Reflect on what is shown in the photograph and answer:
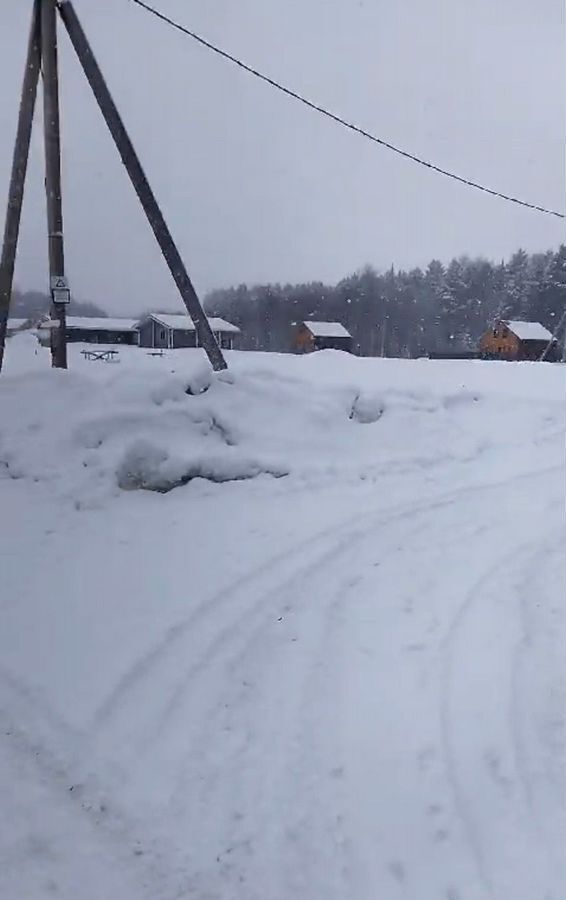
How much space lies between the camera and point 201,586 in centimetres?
445

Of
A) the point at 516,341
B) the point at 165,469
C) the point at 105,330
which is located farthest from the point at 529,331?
the point at 165,469

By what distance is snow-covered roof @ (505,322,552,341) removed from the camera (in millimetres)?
46344

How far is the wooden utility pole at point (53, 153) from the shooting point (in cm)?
743

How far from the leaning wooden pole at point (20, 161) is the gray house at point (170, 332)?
30.3 m

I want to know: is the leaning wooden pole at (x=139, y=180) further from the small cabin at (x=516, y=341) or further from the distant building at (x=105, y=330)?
the small cabin at (x=516, y=341)

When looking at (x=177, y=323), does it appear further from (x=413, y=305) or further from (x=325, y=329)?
(x=413, y=305)

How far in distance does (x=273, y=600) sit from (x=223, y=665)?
2.57 feet

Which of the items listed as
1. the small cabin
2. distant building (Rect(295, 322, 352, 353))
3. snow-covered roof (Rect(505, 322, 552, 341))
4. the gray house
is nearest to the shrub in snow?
the gray house

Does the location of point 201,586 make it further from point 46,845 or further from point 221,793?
point 46,845

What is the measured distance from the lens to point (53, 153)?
754cm

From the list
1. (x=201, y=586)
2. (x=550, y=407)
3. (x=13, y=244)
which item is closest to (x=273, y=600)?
(x=201, y=586)

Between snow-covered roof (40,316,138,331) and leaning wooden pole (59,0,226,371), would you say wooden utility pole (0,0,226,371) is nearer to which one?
leaning wooden pole (59,0,226,371)

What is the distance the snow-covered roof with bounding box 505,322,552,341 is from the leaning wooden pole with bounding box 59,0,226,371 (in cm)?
4193

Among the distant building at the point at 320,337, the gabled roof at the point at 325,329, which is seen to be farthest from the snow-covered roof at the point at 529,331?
the gabled roof at the point at 325,329
